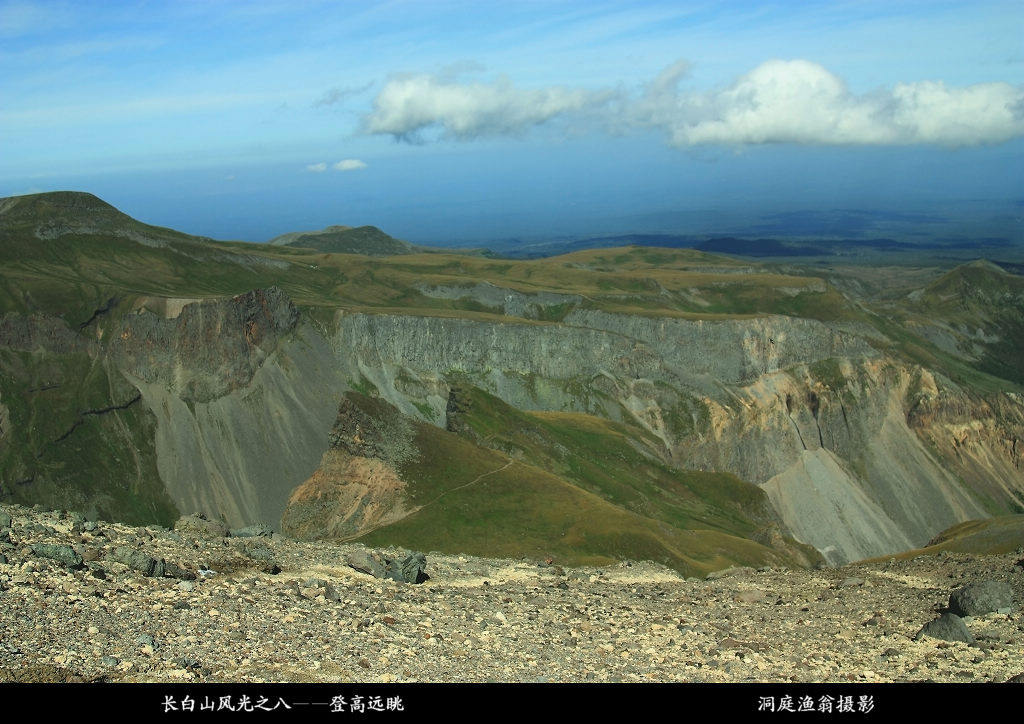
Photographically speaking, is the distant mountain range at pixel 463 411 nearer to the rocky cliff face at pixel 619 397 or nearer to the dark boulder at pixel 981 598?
the rocky cliff face at pixel 619 397

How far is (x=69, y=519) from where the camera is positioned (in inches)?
971

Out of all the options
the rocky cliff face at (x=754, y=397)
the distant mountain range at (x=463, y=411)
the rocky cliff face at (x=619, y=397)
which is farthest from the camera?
the rocky cliff face at (x=754, y=397)

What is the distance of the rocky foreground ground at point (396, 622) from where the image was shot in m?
16.8

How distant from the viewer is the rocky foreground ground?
16797 millimetres

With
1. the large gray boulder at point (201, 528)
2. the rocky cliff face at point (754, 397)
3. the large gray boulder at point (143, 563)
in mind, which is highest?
the large gray boulder at point (143, 563)

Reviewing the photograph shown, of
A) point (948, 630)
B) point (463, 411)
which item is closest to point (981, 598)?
point (948, 630)

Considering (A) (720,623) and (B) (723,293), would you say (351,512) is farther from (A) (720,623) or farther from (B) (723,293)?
(B) (723,293)

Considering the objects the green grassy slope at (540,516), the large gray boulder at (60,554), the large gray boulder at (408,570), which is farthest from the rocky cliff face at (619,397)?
the large gray boulder at (60,554)

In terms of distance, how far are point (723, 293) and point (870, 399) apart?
165 ft

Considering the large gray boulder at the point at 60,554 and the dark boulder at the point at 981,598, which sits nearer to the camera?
the large gray boulder at the point at 60,554

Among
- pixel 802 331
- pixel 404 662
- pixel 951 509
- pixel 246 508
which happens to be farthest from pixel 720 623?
pixel 802 331

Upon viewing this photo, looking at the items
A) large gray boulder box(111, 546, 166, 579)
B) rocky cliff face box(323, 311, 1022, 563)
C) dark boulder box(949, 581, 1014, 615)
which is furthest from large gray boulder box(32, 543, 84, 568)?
rocky cliff face box(323, 311, 1022, 563)

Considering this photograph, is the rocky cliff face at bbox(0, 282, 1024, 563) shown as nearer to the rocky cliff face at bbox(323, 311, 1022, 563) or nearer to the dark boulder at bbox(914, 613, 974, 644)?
the rocky cliff face at bbox(323, 311, 1022, 563)

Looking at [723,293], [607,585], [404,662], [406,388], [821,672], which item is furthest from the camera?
[723,293]
